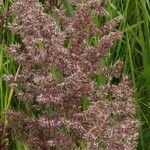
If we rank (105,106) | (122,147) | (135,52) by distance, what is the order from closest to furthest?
(122,147) → (105,106) → (135,52)

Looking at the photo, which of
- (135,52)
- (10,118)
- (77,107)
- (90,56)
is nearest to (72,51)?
(90,56)

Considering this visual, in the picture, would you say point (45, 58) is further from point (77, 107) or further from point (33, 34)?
point (77, 107)

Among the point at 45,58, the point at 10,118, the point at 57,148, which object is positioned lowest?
the point at 57,148

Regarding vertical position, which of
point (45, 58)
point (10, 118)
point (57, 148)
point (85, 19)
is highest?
point (85, 19)

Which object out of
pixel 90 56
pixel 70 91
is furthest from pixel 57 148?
pixel 90 56

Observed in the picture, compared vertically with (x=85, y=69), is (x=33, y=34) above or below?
above

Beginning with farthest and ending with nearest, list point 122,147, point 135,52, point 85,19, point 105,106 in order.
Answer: point 135,52 < point 85,19 < point 105,106 < point 122,147

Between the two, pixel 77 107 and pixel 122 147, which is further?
pixel 77 107

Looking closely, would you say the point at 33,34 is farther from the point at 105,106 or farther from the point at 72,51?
the point at 105,106

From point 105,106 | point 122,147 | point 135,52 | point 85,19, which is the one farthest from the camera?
point 135,52
